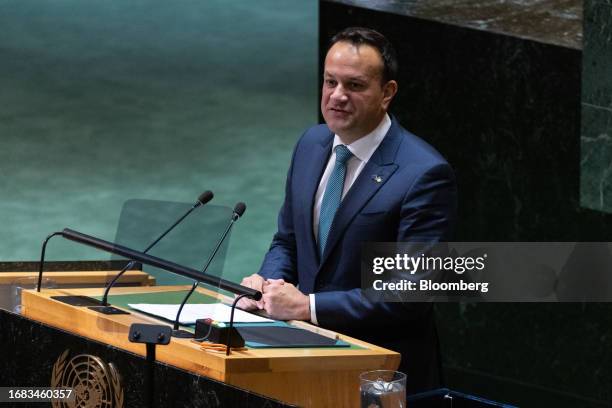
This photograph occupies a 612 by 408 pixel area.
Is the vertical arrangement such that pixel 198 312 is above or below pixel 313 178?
below

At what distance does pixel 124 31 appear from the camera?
8961 mm

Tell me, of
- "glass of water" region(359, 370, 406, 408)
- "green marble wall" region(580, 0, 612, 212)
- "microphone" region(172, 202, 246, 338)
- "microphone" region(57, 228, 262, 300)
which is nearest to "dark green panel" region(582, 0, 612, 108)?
"green marble wall" region(580, 0, 612, 212)

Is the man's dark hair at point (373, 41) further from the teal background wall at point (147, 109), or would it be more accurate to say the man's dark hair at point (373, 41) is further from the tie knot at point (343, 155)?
the teal background wall at point (147, 109)

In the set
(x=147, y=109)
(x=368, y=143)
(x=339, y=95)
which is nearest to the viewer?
(x=339, y=95)

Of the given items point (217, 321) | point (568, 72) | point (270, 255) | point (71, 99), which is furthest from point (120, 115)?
point (217, 321)

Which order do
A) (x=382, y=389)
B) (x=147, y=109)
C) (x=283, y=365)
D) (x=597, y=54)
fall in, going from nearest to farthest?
(x=382, y=389) → (x=283, y=365) → (x=597, y=54) → (x=147, y=109)

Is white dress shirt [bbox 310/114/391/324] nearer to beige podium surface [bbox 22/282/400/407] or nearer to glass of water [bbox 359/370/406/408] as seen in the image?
beige podium surface [bbox 22/282/400/407]

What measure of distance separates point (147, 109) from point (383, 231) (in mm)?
5659

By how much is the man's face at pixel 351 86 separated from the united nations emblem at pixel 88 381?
0.90 m

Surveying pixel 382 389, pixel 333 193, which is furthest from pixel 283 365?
pixel 333 193

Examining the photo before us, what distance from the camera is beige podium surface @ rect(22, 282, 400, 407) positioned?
2.67 metres

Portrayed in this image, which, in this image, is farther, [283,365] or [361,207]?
[361,207]

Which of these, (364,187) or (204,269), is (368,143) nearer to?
(364,187)

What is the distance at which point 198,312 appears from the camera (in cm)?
306
